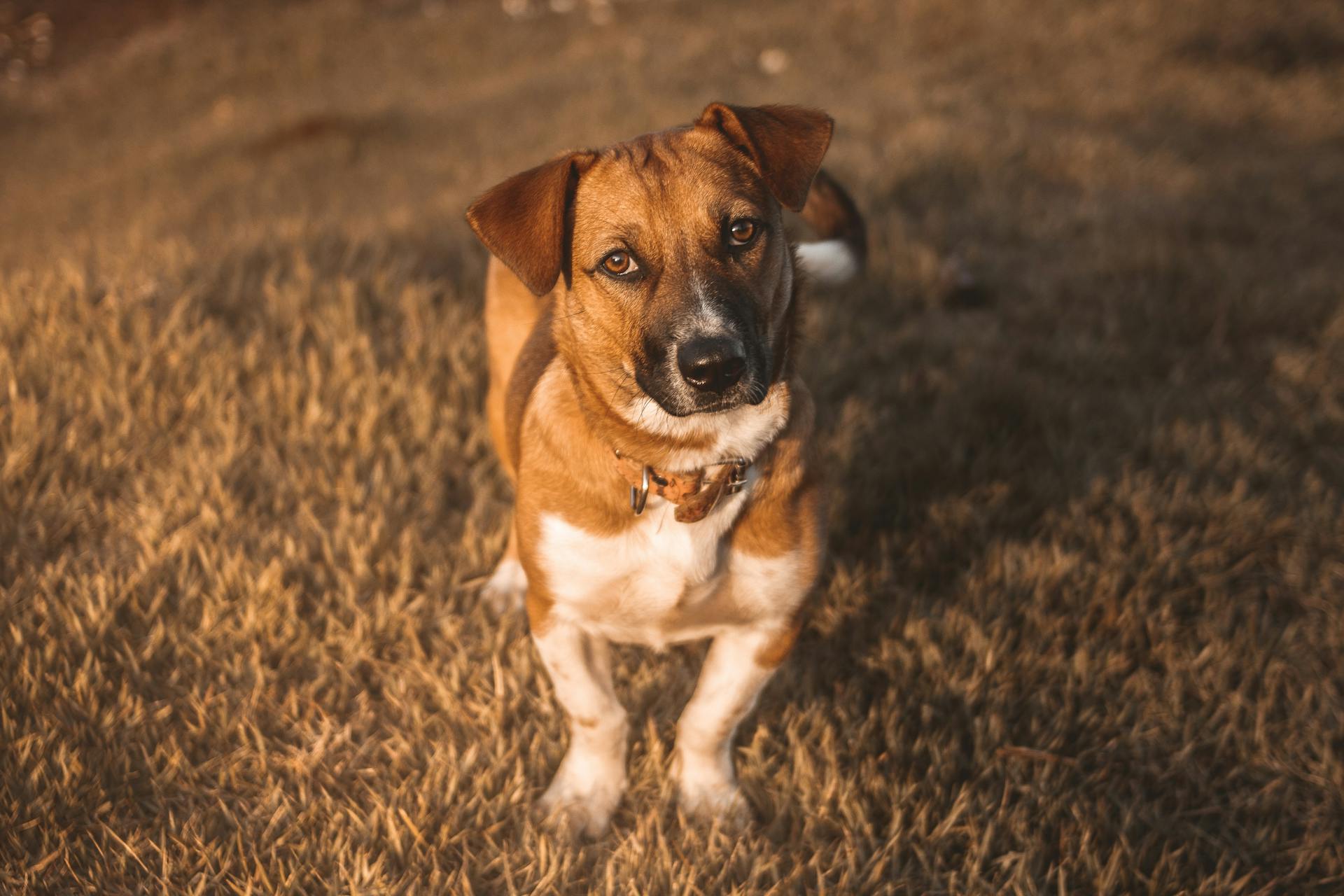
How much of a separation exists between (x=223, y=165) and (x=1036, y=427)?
951cm

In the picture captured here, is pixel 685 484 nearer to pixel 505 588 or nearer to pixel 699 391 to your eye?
pixel 699 391

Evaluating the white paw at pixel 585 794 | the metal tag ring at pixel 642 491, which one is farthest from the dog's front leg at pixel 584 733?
the metal tag ring at pixel 642 491

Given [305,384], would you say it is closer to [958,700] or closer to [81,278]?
[81,278]

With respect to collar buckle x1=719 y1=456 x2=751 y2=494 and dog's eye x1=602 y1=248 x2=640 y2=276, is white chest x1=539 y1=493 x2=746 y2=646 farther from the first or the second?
dog's eye x1=602 y1=248 x2=640 y2=276

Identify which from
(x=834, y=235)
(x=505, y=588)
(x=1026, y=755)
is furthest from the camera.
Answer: (x=505, y=588)

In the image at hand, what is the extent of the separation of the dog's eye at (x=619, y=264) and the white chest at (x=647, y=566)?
62cm

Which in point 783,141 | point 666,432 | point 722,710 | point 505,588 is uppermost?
point 783,141

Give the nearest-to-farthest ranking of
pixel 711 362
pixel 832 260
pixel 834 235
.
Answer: pixel 711 362 → pixel 832 260 → pixel 834 235

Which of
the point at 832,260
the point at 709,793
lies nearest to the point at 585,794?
the point at 709,793

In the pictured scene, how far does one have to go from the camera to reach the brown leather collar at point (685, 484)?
7.86 ft

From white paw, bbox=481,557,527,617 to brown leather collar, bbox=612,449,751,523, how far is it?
1.04 m

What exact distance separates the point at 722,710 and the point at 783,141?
161 cm

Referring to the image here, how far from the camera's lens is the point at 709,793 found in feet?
8.77

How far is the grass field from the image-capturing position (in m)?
2.46
